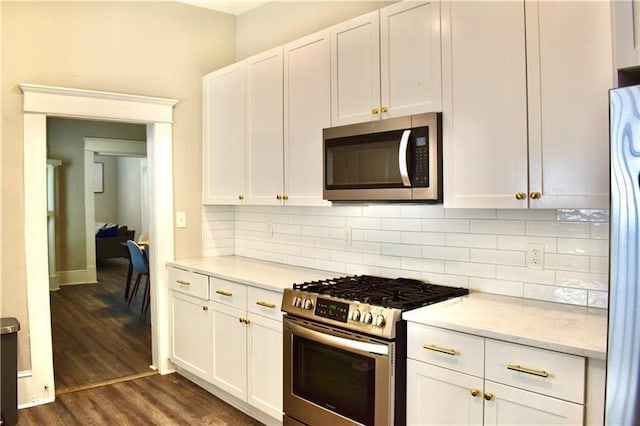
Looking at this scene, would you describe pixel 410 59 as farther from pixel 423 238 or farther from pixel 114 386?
pixel 114 386

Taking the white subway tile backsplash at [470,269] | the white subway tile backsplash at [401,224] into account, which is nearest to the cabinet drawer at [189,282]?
the white subway tile backsplash at [401,224]

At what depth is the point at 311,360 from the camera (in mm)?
2461

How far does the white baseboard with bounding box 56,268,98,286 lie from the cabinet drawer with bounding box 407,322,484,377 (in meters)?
7.10

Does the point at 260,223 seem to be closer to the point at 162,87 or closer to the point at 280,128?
the point at 280,128

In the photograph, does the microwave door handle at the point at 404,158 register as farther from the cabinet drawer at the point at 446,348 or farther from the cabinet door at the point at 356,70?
the cabinet drawer at the point at 446,348

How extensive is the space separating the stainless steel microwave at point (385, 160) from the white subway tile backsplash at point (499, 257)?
0.43 metres

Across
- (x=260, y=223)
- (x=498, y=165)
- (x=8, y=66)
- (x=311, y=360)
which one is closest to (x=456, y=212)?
(x=498, y=165)

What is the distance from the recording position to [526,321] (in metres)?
1.90

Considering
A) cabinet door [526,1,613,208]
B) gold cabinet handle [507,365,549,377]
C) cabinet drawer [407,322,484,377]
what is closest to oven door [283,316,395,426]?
cabinet drawer [407,322,484,377]

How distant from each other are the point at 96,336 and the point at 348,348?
358cm

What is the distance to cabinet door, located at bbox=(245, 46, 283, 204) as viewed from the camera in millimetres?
3213

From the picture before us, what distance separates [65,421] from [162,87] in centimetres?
241

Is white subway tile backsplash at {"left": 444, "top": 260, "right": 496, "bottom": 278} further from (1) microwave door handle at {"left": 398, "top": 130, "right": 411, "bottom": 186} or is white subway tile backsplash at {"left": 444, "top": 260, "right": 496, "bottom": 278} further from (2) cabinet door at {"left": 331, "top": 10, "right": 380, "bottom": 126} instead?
(2) cabinet door at {"left": 331, "top": 10, "right": 380, "bottom": 126}

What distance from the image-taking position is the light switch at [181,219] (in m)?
3.92
